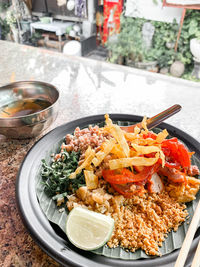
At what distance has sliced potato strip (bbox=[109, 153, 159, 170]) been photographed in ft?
3.23

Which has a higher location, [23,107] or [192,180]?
[23,107]

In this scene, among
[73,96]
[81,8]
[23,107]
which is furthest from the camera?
→ [81,8]

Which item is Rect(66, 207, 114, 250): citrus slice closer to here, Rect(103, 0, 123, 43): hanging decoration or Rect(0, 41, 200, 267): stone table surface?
Rect(0, 41, 200, 267): stone table surface

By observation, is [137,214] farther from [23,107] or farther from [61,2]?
[61,2]

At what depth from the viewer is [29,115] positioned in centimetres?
119

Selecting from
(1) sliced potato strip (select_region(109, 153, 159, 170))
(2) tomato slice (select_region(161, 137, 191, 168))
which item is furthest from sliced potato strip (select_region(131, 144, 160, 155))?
(2) tomato slice (select_region(161, 137, 191, 168))

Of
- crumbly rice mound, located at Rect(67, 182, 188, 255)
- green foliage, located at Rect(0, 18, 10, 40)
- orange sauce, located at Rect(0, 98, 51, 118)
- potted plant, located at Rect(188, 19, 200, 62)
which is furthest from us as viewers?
green foliage, located at Rect(0, 18, 10, 40)

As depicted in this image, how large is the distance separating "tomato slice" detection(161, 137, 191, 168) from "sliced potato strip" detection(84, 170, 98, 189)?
1.14ft

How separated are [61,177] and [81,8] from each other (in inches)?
287

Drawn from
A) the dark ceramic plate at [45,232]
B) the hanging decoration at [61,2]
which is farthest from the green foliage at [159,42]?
the dark ceramic plate at [45,232]

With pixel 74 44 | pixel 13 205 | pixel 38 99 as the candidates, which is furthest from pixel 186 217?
pixel 74 44

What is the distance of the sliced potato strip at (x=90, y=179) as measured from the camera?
40.1 inches

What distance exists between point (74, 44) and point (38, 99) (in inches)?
254

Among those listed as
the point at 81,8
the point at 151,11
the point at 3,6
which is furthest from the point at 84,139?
the point at 3,6
